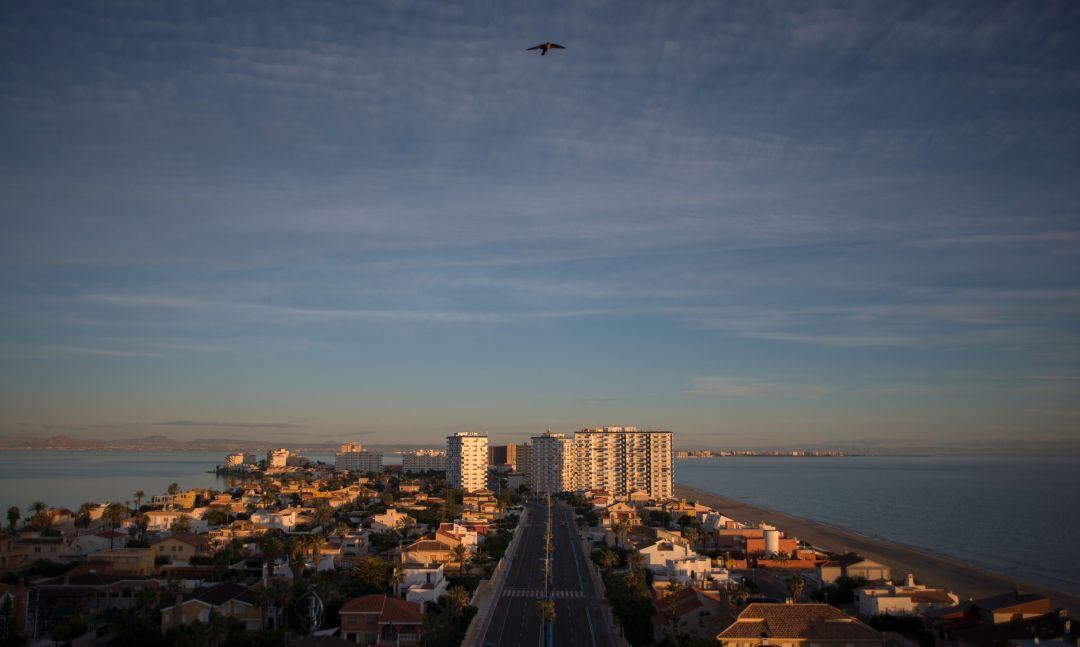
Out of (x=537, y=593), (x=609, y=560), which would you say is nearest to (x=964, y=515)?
(x=609, y=560)

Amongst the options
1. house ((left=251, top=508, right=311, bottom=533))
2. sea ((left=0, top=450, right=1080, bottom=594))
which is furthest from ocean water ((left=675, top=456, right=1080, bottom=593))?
house ((left=251, top=508, right=311, bottom=533))

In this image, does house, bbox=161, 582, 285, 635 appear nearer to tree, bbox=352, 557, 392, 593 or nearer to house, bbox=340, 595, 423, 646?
house, bbox=340, 595, 423, 646

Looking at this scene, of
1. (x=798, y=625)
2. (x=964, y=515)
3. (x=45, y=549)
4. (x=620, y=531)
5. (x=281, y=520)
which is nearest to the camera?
(x=798, y=625)

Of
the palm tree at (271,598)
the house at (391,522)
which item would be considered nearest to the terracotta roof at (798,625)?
the palm tree at (271,598)

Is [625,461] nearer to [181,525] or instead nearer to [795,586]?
[181,525]

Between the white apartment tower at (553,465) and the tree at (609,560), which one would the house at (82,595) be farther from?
the white apartment tower at (553,465)

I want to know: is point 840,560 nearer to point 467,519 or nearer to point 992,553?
point 992,553
